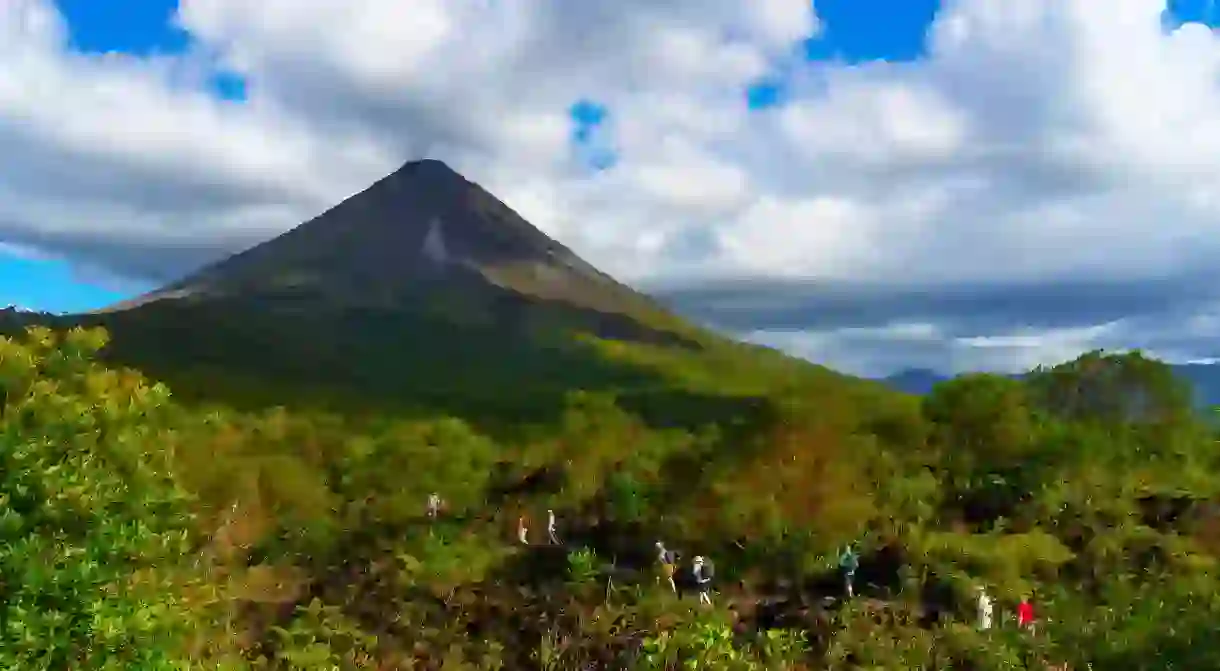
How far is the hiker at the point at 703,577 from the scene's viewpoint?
32.4 metres

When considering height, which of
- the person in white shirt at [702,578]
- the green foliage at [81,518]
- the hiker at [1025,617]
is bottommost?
the hiker at [1025,617]

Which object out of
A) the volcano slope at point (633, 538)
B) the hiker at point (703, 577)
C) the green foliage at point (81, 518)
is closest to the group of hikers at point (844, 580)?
the hiker at point (703, 577)

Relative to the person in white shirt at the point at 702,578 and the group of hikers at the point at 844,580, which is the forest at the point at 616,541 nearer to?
the group of hikers at the point at 844,580

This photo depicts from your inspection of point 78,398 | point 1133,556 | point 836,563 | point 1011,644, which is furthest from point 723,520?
point 78,398

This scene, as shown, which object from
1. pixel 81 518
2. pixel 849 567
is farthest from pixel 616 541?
pixel 81 518

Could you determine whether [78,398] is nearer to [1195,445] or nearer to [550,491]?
[550,491]

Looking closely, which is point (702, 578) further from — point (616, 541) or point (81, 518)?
point (81, 518)

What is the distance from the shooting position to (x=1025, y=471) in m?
49.7

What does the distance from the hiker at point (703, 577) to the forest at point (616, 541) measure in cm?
55

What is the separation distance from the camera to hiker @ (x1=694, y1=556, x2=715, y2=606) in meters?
32.4

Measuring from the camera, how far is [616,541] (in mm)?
43219

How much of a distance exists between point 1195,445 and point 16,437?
6307cm

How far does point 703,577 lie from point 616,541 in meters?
9.66

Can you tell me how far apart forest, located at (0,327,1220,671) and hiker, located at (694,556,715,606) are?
551 mm
